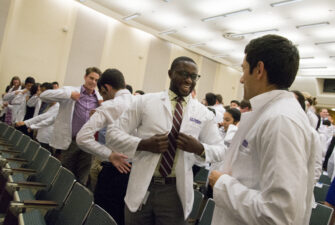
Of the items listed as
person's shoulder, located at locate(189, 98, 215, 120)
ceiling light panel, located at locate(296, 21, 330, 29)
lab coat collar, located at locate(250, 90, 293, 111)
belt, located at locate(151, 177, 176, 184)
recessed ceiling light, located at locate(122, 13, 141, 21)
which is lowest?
belt, located at locate(151, 177, 176, 184)

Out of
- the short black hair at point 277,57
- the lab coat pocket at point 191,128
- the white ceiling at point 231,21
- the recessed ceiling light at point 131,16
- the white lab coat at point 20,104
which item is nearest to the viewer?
the short black hair at point 277,57

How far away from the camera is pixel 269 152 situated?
34.4 inches

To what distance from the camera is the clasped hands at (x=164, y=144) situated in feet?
4.93

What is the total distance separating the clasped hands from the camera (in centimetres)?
150

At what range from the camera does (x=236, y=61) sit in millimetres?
13766

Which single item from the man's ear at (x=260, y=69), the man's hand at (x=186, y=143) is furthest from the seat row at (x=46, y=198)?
the man's ear at (x=260, y=69)

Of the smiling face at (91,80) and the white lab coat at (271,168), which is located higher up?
the smiling face at (91,80)

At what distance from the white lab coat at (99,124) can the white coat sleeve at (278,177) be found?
55.8 inches

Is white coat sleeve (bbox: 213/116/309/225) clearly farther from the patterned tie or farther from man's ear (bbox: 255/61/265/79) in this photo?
the patterned tie

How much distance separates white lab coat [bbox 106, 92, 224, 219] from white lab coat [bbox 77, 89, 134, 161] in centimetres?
48

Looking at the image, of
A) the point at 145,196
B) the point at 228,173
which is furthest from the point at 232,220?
the point at 145,196

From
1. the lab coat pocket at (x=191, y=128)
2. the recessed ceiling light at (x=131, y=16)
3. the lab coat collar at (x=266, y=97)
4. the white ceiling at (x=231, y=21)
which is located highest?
the white ceiling at (x=231, y=21)

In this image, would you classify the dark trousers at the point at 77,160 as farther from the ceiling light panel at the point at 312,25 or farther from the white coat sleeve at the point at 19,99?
the ceiling light panel at the point at 312,25

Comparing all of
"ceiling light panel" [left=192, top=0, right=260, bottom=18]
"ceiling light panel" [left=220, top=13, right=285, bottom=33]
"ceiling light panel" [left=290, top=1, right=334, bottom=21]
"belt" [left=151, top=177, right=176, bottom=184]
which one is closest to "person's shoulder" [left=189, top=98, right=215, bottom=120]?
"belt" [left=151, top=177, right=176, bottom=184]
